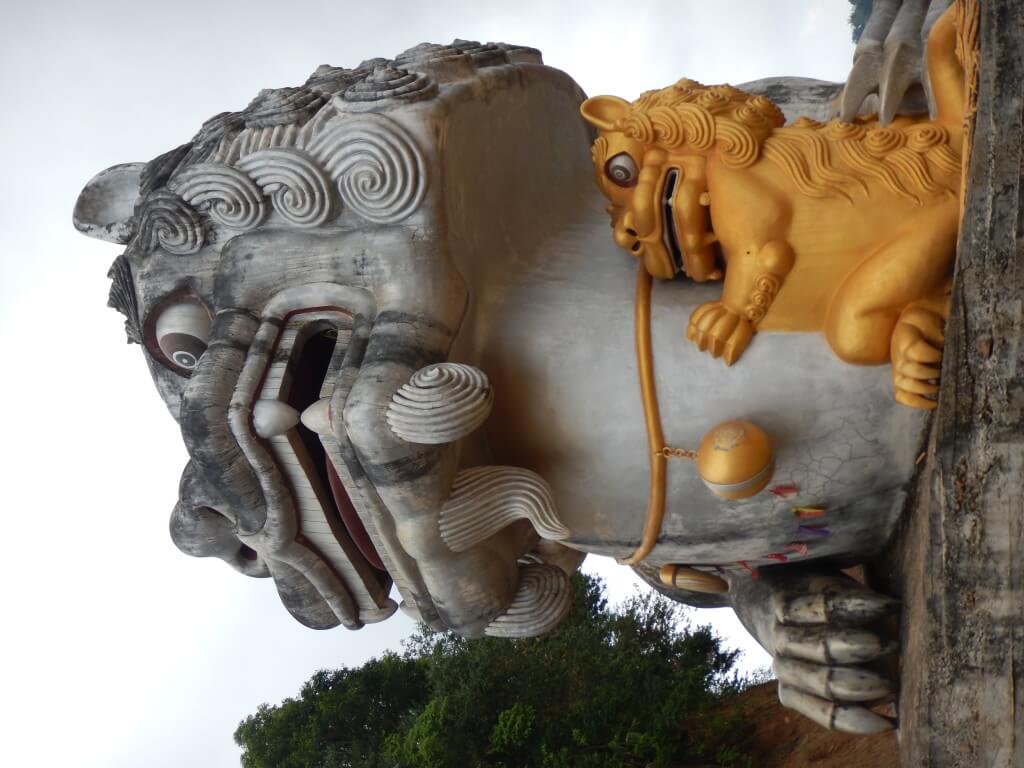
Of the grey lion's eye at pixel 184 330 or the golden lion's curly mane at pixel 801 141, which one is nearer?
the golden lion's curly mane at pixel 801 141

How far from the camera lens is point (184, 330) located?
8.75 ft

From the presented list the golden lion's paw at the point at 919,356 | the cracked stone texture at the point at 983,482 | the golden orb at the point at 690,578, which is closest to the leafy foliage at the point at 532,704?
the golden orb at the point at 690,578

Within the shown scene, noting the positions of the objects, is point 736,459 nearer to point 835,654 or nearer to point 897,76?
point 835,654

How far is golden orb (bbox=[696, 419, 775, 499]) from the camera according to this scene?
7.20ft

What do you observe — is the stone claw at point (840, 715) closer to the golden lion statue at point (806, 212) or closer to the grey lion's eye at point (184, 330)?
the golden lion statue at point (806, 212)

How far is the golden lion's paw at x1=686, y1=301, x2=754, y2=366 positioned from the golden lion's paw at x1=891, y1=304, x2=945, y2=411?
0.38 meters

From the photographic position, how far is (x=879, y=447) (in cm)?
238

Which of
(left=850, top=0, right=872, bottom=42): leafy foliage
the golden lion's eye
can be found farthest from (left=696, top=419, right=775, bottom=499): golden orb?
(left=850, top=0, right=872, bottom=42): leafy foliage

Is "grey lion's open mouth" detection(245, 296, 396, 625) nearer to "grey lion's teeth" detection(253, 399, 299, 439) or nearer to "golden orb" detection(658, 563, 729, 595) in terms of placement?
"grey lion's teeth" detection(253, 399, 299, 439)

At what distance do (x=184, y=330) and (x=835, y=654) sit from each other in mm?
2045

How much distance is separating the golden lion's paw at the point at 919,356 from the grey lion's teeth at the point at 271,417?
1.54m

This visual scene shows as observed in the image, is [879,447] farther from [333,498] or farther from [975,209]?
[333,498]

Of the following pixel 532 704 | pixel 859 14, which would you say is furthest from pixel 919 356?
pixel 859 14

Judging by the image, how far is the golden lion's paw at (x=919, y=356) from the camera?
207cm
